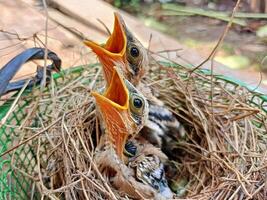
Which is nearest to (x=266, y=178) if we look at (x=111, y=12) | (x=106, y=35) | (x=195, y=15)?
(x=106, y=35)

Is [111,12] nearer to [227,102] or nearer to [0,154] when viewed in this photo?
[227,102]

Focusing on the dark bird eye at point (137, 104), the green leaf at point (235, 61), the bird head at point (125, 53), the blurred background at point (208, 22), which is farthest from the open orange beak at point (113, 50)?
the blurred background at point (208, 22)

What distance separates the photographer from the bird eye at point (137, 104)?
1.07 m

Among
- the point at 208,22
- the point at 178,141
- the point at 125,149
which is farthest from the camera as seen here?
the point at 208,22

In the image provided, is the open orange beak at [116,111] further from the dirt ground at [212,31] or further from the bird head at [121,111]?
the dirt ground at [212,31]

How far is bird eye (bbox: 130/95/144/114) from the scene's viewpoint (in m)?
1.07

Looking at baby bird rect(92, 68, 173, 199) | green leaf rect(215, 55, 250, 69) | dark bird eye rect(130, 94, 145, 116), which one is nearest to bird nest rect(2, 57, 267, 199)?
baby bird rect(92, 68, 173, 199)

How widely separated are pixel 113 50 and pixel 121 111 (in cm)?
22

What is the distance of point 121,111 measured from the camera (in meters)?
1.04

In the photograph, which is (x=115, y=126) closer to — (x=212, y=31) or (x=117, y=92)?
(x=117, y=92)

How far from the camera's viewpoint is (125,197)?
1094 millimetres

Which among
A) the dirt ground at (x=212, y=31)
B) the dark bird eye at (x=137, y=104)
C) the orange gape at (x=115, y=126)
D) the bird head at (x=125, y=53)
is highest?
the bird head at (x=125, y=53)

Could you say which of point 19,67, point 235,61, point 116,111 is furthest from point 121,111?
point 235,61

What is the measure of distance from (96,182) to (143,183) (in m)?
0.09
